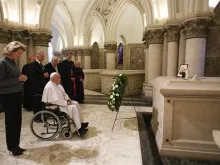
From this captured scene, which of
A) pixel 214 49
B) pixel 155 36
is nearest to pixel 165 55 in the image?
pixel 155 36

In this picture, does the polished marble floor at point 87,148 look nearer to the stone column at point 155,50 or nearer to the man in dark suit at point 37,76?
the man in dark suit at point 37,76

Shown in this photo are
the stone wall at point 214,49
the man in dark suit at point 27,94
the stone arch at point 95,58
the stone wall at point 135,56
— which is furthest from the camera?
the stone arch at point 95,58

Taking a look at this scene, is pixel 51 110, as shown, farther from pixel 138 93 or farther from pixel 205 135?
pixel 138 93

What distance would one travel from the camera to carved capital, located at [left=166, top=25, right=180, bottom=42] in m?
5.12

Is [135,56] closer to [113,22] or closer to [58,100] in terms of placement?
[113,22]

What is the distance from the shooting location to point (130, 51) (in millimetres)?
13391

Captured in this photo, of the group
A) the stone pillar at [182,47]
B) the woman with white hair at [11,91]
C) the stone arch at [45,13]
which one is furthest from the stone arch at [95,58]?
the woman with white hair at [11,91]

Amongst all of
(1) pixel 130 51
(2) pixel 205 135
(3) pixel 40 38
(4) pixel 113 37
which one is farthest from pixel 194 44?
(1) pixel 130 51

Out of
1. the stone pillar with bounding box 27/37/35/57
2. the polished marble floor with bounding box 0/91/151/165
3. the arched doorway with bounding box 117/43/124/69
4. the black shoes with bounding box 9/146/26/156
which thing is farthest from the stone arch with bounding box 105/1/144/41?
the black shoes with bounding box 9/146/26/156

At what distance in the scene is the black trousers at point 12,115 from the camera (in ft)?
7.68

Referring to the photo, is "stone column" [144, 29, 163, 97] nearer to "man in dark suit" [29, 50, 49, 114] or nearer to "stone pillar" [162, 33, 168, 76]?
"stone pillar" [162, 33, 168, 76]

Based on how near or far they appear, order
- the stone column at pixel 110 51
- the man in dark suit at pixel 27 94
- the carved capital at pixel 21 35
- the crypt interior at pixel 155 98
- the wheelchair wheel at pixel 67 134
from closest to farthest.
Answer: the crypt interior at pixel 155 98 → the wheelchair wheel at pixel 67 134 → the man in dark suit at pixel 27 94 → the carved capital at pixel 21 35 → the stone column at pixel 110 51

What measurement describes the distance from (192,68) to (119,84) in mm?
2257

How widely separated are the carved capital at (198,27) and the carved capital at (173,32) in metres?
0.63
